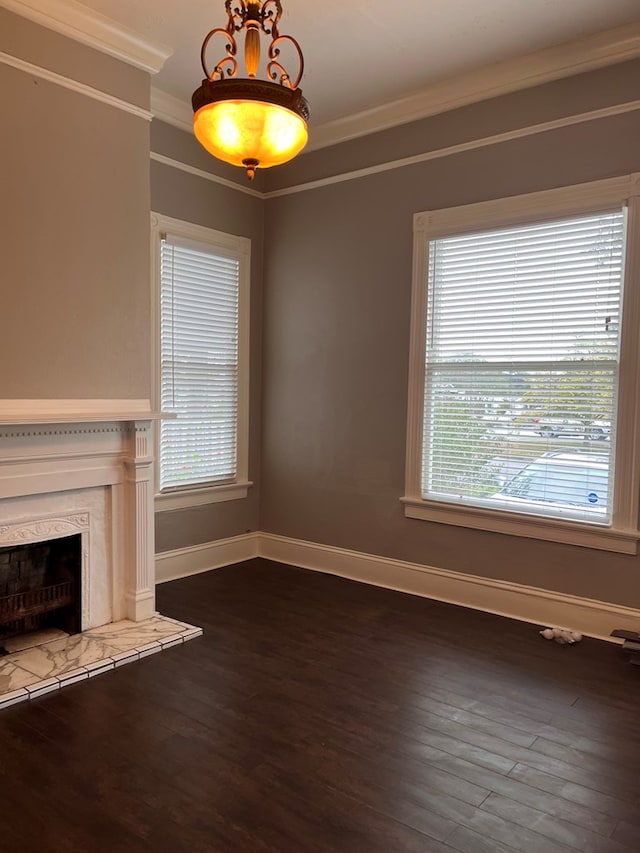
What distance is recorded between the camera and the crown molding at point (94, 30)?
2.96m

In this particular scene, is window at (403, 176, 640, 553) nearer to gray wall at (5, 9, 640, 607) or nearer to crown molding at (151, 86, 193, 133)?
gray wall at (5, 9, 640, 607)

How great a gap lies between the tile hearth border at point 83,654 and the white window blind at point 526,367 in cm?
185

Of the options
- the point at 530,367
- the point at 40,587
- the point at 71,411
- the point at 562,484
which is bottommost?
the point at 40,587

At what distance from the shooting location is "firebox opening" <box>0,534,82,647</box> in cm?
315

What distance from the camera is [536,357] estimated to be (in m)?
3.66

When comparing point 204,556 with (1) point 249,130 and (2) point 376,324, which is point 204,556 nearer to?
(2) point 376,324

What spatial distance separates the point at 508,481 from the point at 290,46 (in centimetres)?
280

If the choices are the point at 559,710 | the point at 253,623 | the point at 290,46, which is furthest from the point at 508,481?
the point at 290,46

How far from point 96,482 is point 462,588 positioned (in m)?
2.31

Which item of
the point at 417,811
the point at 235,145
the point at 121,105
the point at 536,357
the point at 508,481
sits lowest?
the point at 417,811

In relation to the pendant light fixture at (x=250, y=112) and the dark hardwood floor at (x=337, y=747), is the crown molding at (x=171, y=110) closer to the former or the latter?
the pendant light fixture at (x=250, y=112)

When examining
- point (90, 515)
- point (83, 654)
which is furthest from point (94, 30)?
point (83, 654)

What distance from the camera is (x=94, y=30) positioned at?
3168 millimetres

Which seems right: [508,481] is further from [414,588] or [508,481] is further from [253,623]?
[253,623]
